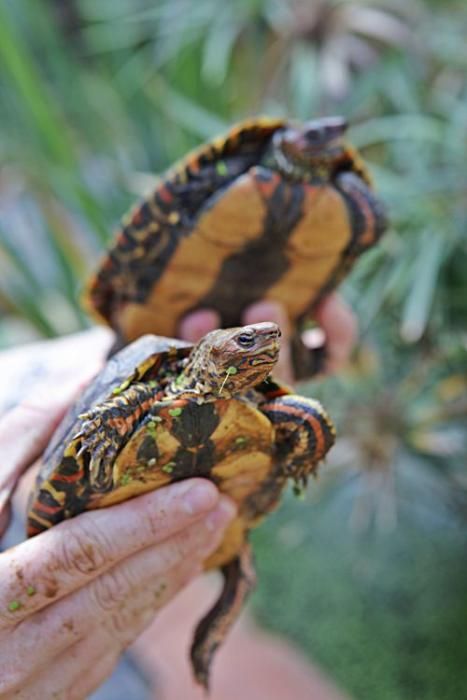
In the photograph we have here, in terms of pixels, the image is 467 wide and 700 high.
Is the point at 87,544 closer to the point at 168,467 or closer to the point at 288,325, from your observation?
the point at 168,467

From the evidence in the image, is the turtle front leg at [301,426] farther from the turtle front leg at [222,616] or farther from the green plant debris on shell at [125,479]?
the turtle front leg at [222,616]

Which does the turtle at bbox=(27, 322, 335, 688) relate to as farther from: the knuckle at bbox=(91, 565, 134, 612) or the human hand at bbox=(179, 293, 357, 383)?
the human hand at bbox=(179, 293, 357, 383)

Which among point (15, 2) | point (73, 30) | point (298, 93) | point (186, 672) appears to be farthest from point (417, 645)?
point (73, 30)

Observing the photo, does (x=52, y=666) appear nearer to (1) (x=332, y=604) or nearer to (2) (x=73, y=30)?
(1) (x=332, y=604)

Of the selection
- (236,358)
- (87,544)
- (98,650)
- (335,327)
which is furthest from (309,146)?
(98,650)

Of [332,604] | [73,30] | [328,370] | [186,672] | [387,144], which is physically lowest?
[332,604]

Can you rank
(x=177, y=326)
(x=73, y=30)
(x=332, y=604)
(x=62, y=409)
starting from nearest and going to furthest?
(x=62, y=409) → (x=177, y=326) → (x=332, y=604) → (x=73, y=30)

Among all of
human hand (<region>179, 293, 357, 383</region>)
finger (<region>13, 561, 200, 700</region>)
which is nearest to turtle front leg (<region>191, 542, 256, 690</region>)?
finger (<region>13, 561, 200, 700</region>)
